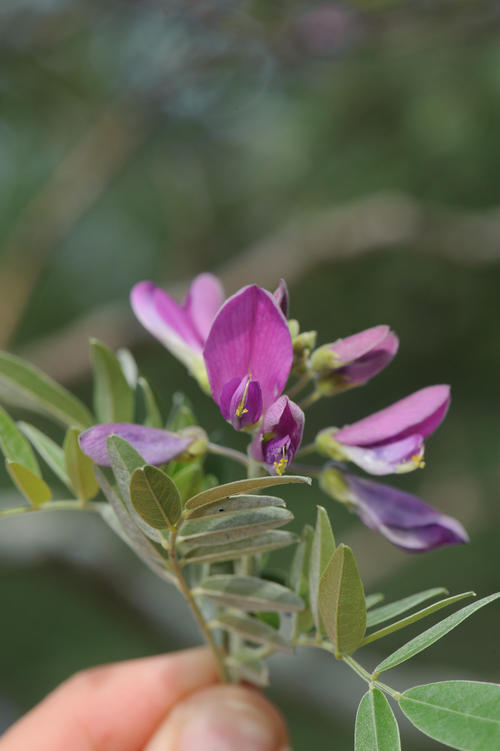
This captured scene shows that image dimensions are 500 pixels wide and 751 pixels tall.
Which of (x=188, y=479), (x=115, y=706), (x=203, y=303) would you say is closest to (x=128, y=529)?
(x=188, y=479)

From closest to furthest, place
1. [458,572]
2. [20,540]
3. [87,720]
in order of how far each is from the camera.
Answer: [87,720] < [20,540] < [458,572]

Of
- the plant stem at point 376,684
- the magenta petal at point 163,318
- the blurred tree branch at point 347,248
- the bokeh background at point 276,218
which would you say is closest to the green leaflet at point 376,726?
the plant stem at point 376,684

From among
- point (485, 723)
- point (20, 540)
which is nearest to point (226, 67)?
point (20, 540)

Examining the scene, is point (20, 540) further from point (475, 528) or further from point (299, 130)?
point (299, 130)

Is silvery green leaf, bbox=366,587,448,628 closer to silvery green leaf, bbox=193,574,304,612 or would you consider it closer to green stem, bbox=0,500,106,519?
silvery green leaf, bbox=193,574,304,612

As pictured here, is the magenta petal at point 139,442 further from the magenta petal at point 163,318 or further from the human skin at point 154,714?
the human skin at point 154,714

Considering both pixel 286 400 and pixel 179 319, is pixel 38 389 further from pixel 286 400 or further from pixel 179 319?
pixel 286 400
